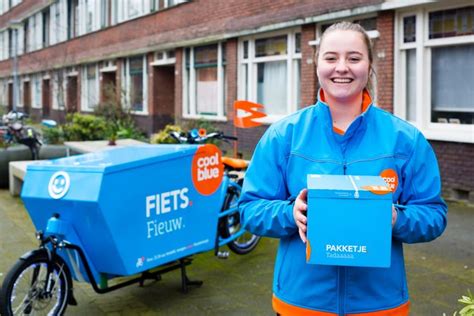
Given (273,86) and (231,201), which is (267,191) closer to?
(231,201)

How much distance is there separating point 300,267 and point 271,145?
444 mm

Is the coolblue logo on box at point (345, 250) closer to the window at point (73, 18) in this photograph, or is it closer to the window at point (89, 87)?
the window at point (89, 87)

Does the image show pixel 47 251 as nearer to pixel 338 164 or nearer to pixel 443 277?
pixel 338 164

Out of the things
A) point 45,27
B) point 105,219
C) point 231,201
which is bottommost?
point 231,201

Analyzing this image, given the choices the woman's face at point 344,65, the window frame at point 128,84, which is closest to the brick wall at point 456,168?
the woman's face at point 344,65

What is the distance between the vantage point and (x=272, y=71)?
49.2 ft

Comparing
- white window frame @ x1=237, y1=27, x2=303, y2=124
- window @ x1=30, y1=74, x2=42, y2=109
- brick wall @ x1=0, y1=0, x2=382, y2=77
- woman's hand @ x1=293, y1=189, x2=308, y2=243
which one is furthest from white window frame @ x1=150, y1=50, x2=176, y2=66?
window @ x1=30, y1=74, x2=42, y2=109

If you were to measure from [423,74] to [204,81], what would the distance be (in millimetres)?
8988

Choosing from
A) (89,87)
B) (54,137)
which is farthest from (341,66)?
(89,87)

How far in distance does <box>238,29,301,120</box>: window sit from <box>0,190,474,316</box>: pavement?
7333 mm

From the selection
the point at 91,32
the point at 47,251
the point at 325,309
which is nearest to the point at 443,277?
the point at 47,251

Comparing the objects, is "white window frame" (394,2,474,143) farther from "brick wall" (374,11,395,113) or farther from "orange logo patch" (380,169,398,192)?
"orange logo patch" (380,169,398,192)

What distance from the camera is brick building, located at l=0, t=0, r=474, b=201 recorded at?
9.81 meters

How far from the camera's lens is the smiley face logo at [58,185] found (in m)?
4.31
